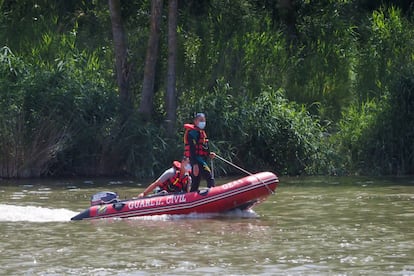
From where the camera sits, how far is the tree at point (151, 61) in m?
23.4

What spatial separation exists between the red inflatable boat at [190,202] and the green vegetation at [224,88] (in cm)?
643

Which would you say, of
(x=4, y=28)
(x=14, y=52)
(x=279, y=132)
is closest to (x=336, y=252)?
(x=279, y=132)

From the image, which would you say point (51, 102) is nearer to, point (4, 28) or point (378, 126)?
point (4, 28)

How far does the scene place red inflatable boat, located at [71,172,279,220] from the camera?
15.2m

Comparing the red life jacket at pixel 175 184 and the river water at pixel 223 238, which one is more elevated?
the red life jacket at pixel 175 184

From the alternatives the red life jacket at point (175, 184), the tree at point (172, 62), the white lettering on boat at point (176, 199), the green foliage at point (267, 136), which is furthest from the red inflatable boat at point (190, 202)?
the tree at point (172, 62)

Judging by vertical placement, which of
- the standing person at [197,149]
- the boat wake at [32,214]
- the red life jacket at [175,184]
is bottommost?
the boat wake at [32,214]

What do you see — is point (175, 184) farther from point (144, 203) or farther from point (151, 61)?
point (151, 61)

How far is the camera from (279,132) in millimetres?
23109

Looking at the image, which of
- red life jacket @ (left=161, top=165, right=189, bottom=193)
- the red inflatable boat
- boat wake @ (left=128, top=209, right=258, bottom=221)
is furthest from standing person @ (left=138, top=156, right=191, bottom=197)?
boat wake @ (left=128, top=209, right=258, bottom=221)

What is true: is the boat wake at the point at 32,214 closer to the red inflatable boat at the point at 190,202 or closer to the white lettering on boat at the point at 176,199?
the red inflatable boat at the point at 190,202

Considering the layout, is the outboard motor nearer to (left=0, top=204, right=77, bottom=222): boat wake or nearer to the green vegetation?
(left=0, top=204, right=77, bottom=222): boat wake

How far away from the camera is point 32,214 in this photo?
15.5 meters

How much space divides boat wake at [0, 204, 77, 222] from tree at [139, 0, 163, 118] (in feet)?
24.8
